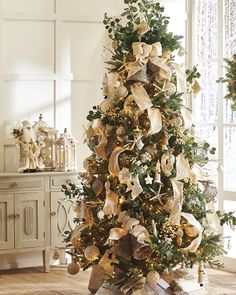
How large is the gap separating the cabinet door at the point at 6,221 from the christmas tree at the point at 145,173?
129 centimetres

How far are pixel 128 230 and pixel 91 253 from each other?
1.06 feet

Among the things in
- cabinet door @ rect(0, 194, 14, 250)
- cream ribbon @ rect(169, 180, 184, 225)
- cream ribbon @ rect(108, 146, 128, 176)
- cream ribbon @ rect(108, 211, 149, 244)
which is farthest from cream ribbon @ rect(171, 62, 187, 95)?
cabinet door @ rect(0, 194, 14, 250)

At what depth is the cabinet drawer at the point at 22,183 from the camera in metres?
6.04

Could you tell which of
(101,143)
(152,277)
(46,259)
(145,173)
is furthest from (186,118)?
(46,259)

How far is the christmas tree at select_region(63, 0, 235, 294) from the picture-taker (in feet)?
15.2

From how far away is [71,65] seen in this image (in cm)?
671

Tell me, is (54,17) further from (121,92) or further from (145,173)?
(145,173)

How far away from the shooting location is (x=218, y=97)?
6.51m

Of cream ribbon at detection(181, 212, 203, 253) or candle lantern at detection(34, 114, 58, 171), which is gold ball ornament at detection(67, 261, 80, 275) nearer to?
cream ribbon at detection(181, 212, 203, 253)

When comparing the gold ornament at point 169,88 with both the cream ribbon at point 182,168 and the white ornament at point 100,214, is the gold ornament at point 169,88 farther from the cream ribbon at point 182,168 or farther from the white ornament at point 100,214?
the white ornament at point 100,214

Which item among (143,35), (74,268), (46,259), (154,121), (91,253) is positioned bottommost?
(46,259)

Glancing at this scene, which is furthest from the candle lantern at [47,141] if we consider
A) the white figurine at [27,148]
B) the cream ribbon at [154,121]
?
the cream ribbon at [154,121]

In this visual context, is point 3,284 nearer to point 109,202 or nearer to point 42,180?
point 42,180

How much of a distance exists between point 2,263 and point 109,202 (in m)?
2.05
